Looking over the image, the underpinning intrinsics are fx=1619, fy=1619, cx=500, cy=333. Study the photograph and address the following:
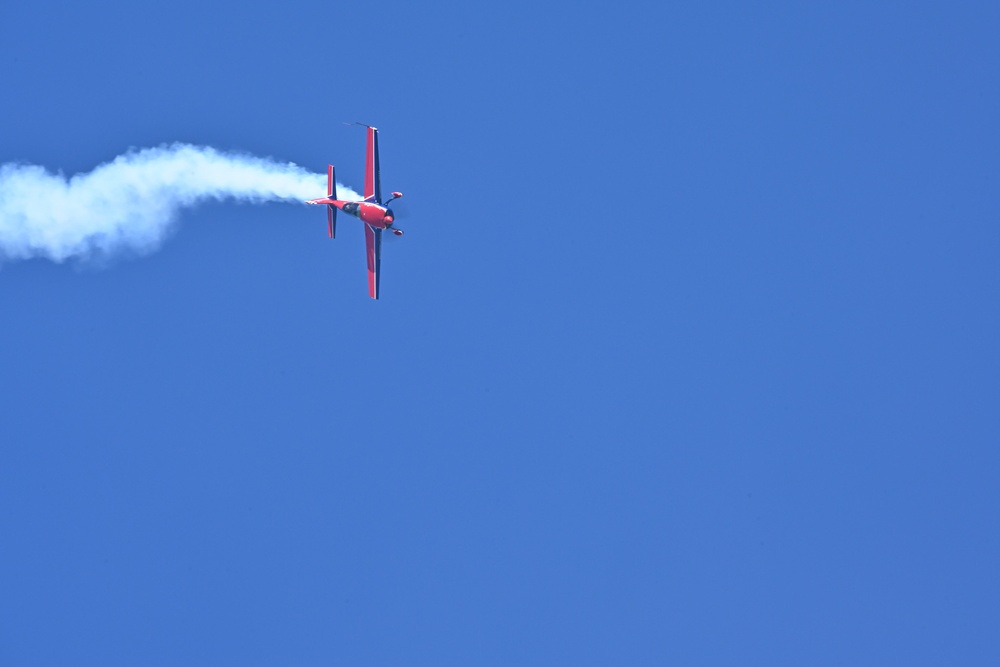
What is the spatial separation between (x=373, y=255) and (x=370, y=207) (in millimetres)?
2836

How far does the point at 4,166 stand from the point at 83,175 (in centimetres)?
388

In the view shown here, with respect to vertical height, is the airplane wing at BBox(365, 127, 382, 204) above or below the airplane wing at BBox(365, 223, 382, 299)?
above

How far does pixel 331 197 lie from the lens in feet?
263

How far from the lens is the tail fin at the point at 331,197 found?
79562mm

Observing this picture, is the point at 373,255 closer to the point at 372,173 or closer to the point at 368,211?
the point at 368,211

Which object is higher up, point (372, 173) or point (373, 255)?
point (372, 173)

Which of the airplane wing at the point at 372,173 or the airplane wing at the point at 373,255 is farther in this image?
the airplane wing at the point at 373,255

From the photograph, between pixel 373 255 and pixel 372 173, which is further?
pixel 373 255

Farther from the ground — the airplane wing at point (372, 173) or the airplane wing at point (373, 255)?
the airplane wing at point (372, 173)

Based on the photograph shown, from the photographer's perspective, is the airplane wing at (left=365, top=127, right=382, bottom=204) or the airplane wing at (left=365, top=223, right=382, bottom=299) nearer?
the airplane wing at (left=365, top=127, right=382, bottom=204)

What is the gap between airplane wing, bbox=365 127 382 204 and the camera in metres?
78.9

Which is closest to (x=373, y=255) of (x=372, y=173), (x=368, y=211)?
(x=368, y=211)

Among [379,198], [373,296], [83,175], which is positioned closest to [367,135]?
[379,198]

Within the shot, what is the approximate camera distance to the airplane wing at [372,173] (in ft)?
259
